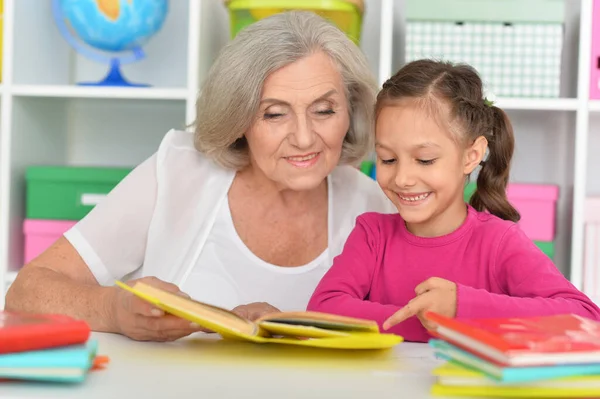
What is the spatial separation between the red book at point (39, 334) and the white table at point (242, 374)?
0.12 feet

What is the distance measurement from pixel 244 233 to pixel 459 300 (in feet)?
2.29

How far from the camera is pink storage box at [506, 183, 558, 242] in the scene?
238cm

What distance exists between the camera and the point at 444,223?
1419 millimetres

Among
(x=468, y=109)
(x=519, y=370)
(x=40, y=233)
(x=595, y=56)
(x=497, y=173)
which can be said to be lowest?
(x=40, y=233)

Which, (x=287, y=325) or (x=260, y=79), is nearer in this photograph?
(x=287, y=325)

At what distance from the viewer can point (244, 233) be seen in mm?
1766

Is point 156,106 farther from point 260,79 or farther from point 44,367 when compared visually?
point 44,367

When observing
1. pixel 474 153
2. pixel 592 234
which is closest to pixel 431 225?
pixel 474 153

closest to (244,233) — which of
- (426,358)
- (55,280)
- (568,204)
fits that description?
(55,280)

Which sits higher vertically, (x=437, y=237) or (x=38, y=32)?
(x=38, y=32)

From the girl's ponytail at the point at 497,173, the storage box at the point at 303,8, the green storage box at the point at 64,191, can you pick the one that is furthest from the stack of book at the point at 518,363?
the green storage box at the point at 64,191

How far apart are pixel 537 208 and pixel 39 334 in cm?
181

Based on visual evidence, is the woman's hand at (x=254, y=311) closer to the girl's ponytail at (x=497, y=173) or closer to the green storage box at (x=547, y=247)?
the girl's ponytail at (x=497, y=173)

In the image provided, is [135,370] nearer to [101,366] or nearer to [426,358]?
[101,366]
